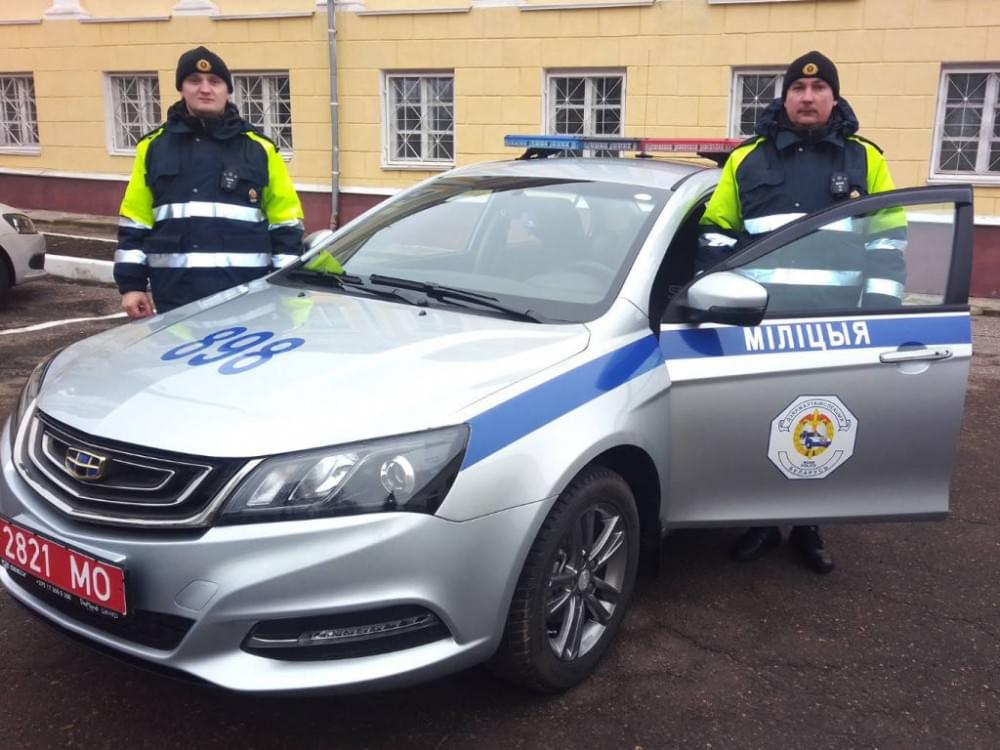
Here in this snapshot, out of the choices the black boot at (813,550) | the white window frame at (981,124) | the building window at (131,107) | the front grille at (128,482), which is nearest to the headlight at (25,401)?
the front grille at (128,482)

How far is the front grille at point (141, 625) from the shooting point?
218 cm

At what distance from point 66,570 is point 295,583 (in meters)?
0.60

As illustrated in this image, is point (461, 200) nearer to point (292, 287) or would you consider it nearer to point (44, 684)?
point (292, 287)

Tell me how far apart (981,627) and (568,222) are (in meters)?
1.97

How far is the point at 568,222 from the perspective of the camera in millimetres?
3391

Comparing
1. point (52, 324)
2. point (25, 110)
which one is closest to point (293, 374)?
point (52, 324)

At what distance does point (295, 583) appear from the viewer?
2.13m

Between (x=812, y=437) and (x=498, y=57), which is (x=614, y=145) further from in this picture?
(x=498, y=57)

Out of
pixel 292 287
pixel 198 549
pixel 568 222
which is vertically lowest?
pixel 198 549

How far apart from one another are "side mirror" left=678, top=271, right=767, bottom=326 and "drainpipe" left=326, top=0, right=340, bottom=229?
30.8 feet

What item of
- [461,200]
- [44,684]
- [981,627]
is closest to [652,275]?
[461,200]

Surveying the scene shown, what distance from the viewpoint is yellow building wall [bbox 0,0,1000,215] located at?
955 cm

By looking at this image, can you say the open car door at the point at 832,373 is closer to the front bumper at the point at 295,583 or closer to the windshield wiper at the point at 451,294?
the windshield wiper at the point at 451,294

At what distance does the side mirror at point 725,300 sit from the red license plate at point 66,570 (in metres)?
1.80
